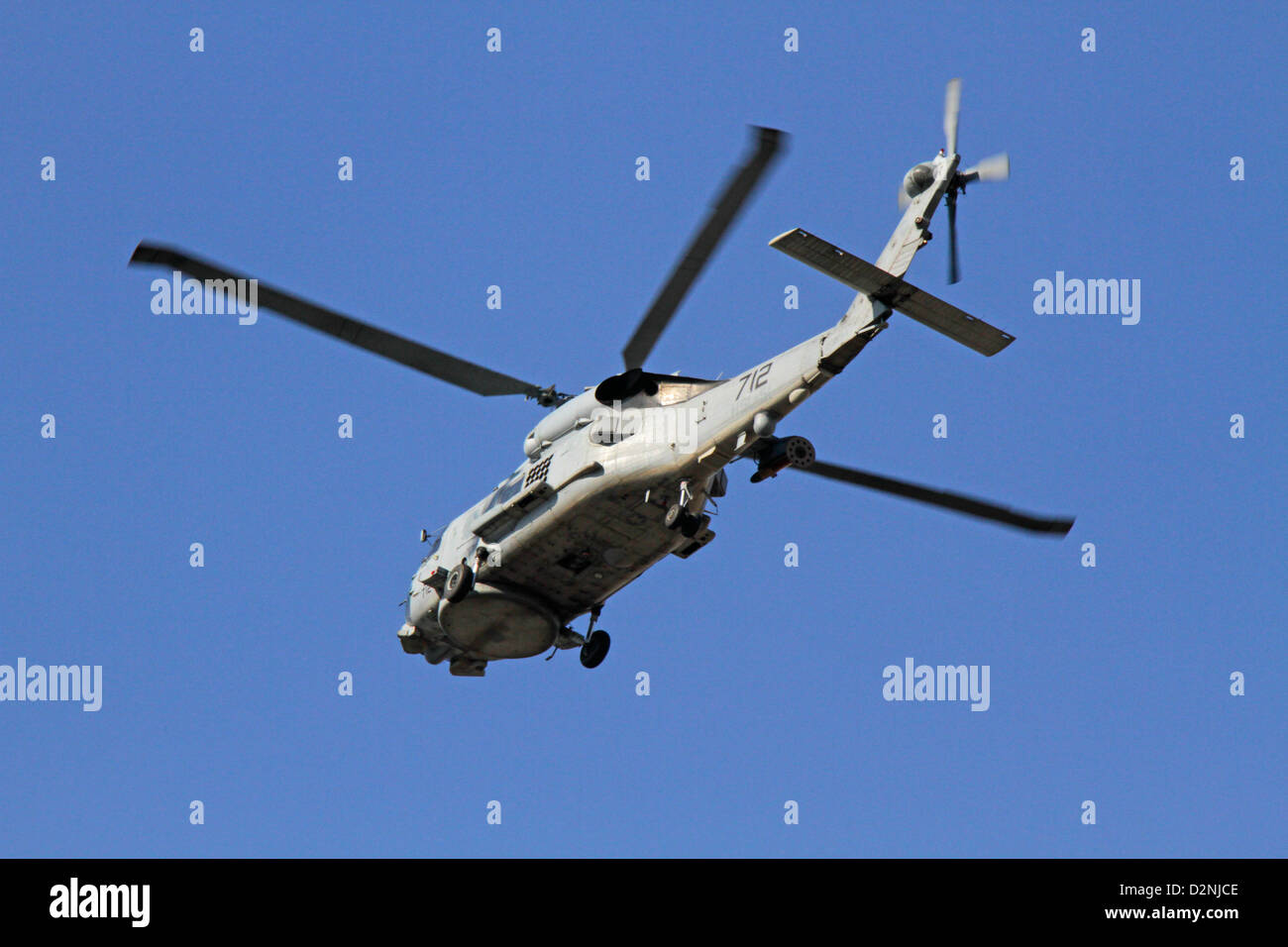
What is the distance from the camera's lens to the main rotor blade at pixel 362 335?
28516 mm

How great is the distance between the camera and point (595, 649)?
32.8 m

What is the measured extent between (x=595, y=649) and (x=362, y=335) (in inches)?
301

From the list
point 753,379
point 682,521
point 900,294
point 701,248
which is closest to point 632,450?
point 682,521

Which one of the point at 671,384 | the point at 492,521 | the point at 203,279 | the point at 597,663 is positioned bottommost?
the point at 597,663

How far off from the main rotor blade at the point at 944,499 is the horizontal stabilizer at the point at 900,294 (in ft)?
20.0

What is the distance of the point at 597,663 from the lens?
1291 inches

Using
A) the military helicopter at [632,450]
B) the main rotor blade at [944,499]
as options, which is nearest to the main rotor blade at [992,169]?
the military helicopter at [632,450]

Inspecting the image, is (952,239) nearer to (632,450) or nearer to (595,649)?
(632,450)

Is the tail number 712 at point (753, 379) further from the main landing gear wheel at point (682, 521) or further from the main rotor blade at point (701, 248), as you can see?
the main landing gear wheel at point (682, 521)

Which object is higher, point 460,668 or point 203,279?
point 203,279

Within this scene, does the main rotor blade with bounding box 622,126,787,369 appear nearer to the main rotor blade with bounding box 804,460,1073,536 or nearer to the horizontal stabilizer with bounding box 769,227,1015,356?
the horizontal stabilizer with bounding box 769,227,1015,356
